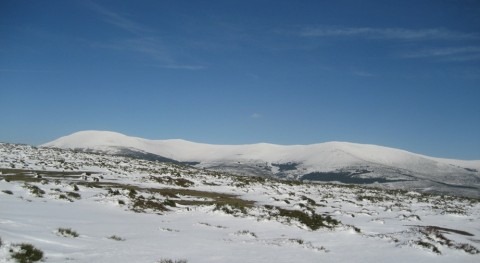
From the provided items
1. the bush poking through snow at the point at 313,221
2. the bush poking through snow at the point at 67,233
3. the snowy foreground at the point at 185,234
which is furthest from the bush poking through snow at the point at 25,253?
the bush poking through snow at the point at 313,221

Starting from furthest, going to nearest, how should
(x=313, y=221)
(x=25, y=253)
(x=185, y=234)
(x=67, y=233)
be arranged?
(x=313, y=221) < (x=185, y=234) < (x=67, y=233) < (x=25, y=253)

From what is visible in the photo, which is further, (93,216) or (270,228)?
(270,228)

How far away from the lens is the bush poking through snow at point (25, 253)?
11961 millimetres

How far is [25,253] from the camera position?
40.5 ft

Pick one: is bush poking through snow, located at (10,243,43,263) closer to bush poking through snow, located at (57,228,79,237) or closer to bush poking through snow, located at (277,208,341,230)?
bush poking through snow, located at (57,228,79,237)

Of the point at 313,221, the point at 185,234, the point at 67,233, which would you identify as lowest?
the point at 185,234

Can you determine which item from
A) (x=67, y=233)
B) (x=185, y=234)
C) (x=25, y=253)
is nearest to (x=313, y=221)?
(x=185, y=234)

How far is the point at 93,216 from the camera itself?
23.9 m

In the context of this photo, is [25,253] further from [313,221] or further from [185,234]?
[313,221]

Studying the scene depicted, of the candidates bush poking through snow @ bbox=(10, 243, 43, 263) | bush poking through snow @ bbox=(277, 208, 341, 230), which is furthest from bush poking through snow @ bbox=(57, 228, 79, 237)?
bush poking through snow @ bbox=(277, 208, 341, 230)

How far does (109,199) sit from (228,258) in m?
16.9

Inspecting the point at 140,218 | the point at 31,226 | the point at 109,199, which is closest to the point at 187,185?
the point at 109,199

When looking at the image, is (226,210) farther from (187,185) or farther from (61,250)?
(187,185)

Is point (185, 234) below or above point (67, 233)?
below
